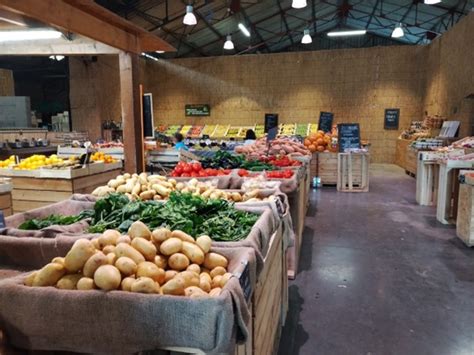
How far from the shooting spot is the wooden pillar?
15.4 ft

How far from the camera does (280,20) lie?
608 inches

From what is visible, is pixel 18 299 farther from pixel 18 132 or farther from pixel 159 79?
pixel 159 79

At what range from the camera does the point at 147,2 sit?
33.9ft

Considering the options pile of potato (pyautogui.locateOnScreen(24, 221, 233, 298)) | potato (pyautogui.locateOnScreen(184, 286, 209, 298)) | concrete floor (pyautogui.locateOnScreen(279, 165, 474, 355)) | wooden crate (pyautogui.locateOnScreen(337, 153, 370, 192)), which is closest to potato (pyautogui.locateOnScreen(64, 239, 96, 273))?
pile of potato (pyautogui.locateOnScreen(24, 221, 233, 298))

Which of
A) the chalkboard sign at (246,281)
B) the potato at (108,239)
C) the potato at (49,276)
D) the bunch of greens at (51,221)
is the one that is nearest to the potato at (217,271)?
the chalkboard sign at (246,281)

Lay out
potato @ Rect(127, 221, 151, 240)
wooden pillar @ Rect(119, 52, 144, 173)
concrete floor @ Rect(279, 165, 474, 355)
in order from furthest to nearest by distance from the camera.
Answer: wooden pillar @ Rect(119, 52, 144, 173) < concrete floor @ Rect(279, 165, 474, 355) < potato @ Rect(127, 221, 151, 240)

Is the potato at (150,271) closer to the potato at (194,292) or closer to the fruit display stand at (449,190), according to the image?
the potato at (194,292)

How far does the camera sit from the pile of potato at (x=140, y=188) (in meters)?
3.07

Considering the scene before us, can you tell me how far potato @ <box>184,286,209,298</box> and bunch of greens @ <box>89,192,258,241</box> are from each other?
1.84 feet

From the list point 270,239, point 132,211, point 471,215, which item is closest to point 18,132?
point 132,211

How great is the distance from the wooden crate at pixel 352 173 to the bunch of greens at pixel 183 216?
6574 mm

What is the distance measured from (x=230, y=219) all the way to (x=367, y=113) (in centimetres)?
1290

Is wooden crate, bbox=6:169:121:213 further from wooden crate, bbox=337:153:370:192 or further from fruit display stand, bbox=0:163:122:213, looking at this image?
wooden crate, bbox=337:153:370:192

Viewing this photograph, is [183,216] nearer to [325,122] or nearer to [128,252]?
[128,252]
